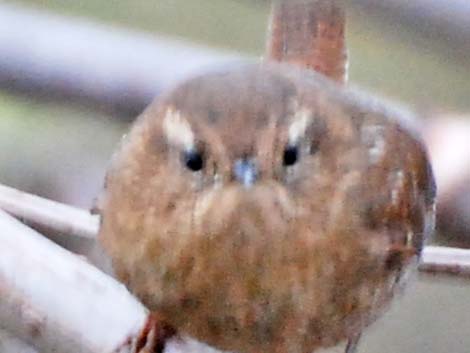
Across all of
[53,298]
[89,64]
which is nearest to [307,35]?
[89,64]

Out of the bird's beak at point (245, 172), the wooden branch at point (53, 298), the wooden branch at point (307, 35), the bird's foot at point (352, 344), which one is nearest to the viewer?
the bird's beak at point (245, 172)

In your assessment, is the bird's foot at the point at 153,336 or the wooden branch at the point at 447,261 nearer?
the wooden branch at the point at 447,261

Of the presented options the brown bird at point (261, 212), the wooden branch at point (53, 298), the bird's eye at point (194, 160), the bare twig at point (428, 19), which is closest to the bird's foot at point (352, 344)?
the brown bird at point (261, 212)

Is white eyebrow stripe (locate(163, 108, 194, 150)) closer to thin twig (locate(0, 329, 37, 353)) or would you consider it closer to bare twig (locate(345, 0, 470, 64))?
thin twig (locate(0, 329, 37, 353))

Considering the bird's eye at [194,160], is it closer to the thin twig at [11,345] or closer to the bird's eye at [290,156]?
the bird's eye at [290,156]

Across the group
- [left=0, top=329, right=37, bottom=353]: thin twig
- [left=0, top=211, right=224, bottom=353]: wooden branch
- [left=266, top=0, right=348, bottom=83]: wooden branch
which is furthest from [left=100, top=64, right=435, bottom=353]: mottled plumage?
[left=266, top=0, right=348, bottom=83]: wooden branch

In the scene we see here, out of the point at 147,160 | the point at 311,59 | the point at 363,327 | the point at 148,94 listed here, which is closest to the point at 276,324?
the point at 363,327

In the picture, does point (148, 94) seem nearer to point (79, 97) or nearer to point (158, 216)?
point (79, 97)
